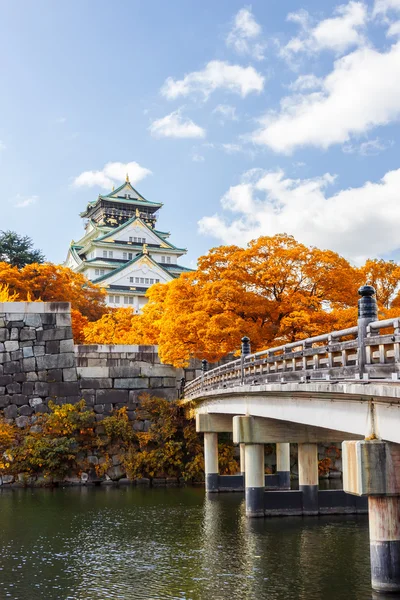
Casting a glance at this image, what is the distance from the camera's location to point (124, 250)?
275 feet

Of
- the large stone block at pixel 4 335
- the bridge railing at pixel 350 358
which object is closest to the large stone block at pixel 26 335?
the large stone block at pixel 4 335

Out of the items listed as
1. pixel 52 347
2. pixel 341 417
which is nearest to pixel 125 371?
pixel 52 347

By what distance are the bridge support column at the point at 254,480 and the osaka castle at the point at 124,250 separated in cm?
5223

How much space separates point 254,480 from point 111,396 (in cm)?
1687

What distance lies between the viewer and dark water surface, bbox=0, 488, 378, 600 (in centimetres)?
1382

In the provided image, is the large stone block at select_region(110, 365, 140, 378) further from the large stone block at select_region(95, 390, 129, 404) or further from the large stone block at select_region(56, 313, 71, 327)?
the large stone block at select_region(56, 313, 71, 327)

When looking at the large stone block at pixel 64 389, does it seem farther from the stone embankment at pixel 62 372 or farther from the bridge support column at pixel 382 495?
the bridge support column at pixel 382 495

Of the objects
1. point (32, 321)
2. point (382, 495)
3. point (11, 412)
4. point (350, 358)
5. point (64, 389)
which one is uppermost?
point (32, 321)

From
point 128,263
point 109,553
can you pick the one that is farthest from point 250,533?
point 128,263

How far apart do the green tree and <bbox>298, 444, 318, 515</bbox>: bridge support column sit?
42.5 meters

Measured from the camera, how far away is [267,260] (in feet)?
101

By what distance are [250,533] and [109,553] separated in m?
3.96

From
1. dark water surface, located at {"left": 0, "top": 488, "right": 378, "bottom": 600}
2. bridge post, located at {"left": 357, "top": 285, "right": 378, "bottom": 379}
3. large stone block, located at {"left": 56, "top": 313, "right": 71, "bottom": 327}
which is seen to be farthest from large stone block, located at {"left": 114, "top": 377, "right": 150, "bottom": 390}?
bridge post, located at {"left": 357, "top": 285, "right": 378, "bottom": 379}

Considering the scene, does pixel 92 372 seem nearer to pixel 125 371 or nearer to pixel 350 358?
pixel 125 371
